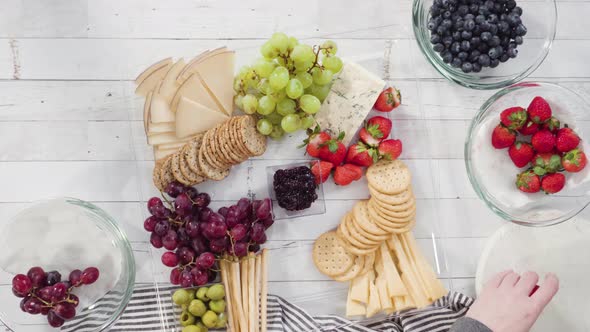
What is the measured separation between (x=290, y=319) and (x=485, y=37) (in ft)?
2.64

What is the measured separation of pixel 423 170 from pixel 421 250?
201 mm

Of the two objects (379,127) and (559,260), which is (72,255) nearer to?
(379,127)

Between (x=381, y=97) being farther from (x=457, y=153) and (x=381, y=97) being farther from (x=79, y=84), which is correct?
(x=79, y=84)

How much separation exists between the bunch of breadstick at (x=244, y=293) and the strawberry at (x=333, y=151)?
0.29 meters

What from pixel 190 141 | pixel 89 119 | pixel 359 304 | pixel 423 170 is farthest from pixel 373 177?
pixel 89 119

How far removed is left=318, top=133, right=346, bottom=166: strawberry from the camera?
1.41 m

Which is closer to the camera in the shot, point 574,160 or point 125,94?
point 574,160

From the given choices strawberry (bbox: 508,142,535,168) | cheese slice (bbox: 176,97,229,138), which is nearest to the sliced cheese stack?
cheese slice (bbox: 176,97,229,138)

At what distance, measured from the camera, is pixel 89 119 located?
59.1 inches

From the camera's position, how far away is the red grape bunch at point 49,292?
129cm

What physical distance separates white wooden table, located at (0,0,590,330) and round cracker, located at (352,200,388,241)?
0.05 meters

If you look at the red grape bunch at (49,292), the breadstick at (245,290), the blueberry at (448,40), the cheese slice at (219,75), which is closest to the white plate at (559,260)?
the blueberry at (448,40)

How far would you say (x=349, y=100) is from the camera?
144cm

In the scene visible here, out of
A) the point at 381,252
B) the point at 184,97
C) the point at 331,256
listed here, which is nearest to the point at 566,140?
the point at 381,252
